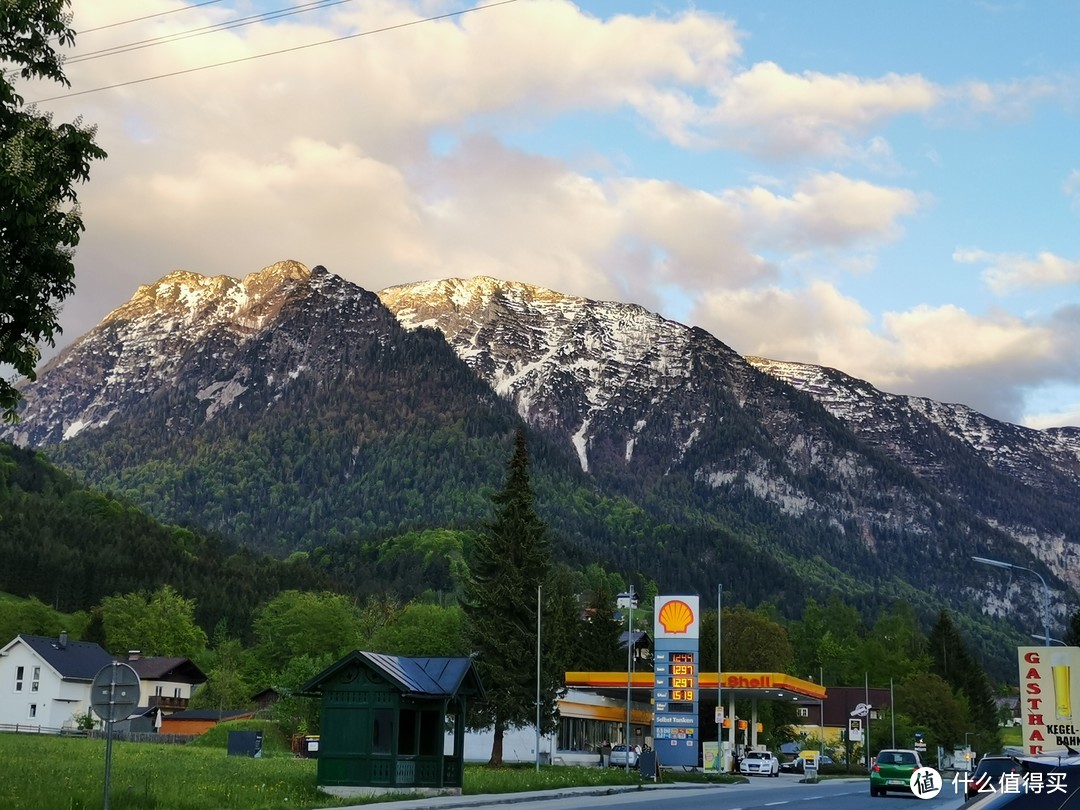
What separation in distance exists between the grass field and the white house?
65.0 metres

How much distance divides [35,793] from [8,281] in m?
12.4

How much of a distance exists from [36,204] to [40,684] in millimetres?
106771

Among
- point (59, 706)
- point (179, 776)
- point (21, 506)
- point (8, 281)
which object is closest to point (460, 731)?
point (179, 776)

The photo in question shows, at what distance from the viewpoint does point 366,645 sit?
418ft

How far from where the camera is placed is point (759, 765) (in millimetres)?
78250

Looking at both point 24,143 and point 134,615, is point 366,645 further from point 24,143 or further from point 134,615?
point 24,143

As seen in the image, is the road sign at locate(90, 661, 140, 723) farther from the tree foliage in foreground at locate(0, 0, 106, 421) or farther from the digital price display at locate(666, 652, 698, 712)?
Result: the digital price display at locate(666, 652, 698, 712)

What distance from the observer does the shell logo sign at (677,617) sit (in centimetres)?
6462

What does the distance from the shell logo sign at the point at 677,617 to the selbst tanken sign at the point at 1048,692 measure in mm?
35385

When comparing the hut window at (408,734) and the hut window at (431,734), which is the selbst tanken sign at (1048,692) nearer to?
the hut window at (431,734)

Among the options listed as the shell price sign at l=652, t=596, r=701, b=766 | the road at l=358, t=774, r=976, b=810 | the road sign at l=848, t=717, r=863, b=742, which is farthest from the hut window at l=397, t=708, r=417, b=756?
the road sign at l=848, t=717, r=863, b=742

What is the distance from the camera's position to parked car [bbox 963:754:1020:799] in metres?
13.3

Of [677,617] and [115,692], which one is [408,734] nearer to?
[115,692]

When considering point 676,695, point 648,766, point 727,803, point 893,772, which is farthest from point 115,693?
point 676,695
